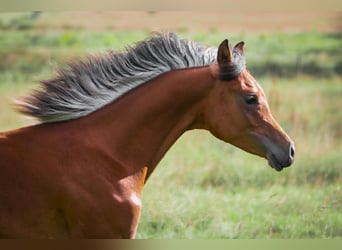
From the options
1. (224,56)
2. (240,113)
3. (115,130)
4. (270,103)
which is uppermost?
(224,56)

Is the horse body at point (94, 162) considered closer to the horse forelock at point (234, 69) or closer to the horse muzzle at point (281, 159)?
the horse forelock at point (234, 69)

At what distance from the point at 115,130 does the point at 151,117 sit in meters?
0.23

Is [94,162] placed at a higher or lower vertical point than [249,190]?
higher

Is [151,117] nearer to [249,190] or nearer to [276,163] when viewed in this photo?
[276,163]

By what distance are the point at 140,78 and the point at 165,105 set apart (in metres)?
0.23

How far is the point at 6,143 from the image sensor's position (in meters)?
4.95

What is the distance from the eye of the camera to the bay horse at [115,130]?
193 inches

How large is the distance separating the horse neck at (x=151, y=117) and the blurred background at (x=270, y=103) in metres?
0.54

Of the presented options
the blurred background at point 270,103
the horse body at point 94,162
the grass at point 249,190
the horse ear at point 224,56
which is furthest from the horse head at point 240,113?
the grass at point 249,190

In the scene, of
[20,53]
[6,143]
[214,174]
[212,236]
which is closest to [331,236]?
[212,236]

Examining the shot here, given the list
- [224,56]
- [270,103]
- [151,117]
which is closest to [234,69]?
[224,56]

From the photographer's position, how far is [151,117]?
520 cm

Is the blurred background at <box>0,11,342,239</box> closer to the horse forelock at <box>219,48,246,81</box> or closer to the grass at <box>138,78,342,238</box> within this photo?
the grass at <box>138,78,342,238</box>

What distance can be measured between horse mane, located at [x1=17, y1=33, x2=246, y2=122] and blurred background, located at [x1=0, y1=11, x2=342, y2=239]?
22 cm
